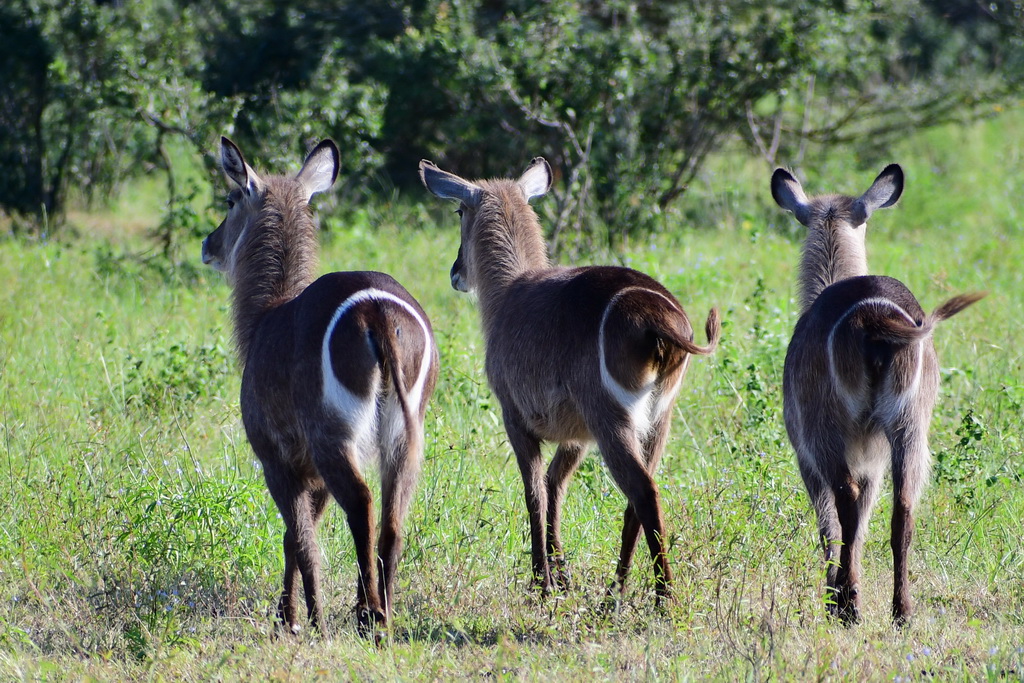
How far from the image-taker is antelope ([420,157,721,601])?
3.46m

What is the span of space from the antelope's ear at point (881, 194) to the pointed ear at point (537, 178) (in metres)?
1.41

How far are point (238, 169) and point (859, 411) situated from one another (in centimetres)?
247

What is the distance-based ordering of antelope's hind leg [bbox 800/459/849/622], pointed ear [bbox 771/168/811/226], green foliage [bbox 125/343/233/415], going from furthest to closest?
green foliage [bbox 125/343/233/415], pointed ear [bbox 771/168/811/226], antelope's hind leg [bbox 800/459/849/622]

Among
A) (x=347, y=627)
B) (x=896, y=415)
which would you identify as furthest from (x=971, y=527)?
(x=347, y=627)

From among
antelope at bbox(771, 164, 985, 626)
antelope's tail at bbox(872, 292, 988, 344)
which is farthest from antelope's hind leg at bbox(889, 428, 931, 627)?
antelope's tail at bbox(872, 292, 988, 344)

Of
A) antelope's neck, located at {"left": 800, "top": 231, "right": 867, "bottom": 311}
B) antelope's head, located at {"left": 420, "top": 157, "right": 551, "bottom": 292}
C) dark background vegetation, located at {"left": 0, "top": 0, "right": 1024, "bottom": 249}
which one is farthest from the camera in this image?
dark background vegetation, located at {"left": 0, "top": 0, "right": 1024, "bottom": 249}

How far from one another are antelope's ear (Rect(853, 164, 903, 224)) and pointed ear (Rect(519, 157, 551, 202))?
1.41 metres

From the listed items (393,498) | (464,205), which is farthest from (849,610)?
(464,205)

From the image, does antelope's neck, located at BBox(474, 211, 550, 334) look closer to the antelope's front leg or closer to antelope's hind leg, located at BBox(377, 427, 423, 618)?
the antelope's front leg

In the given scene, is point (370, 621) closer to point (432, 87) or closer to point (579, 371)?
point (579, 371)

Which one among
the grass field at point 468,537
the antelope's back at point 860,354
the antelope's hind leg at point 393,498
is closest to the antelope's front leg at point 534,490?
the grass field at point 468,537

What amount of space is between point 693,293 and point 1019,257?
2828mm

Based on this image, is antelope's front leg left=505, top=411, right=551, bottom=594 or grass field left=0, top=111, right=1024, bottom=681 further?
antelope's front leg left=505, top=411, right=551, bottom=594

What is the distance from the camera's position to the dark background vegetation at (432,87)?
29.5 feet
